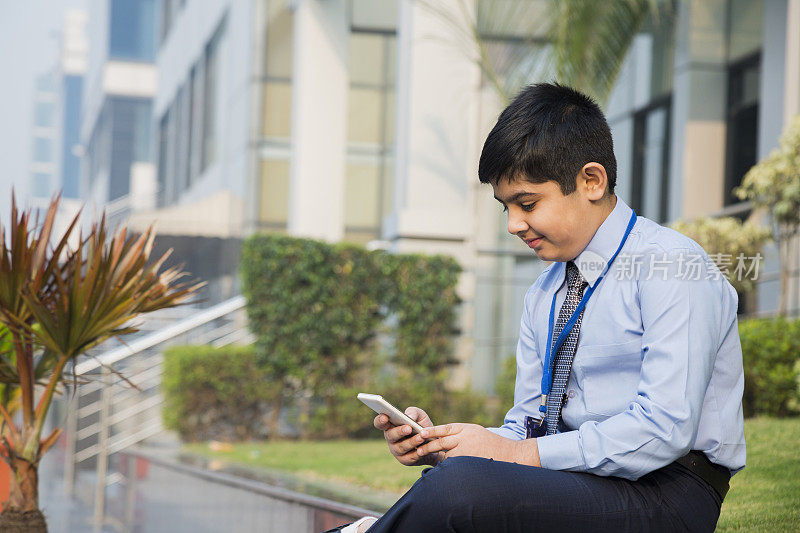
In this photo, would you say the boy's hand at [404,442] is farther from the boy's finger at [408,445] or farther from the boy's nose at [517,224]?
the boy's nose at [517,224]

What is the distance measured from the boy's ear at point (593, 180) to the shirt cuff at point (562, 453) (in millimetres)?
596

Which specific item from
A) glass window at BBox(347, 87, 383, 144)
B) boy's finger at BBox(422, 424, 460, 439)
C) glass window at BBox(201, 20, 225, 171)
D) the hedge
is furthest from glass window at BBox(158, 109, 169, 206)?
boy's finger at BBox(422, 424, 460, 439)

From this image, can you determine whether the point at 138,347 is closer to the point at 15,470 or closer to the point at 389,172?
the point at 15,470

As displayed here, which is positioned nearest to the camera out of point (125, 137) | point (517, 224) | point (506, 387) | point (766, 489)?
point (517, 224)

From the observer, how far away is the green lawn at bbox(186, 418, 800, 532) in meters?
3.34

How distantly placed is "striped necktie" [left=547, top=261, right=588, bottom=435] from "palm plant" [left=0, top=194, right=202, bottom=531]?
225 cm

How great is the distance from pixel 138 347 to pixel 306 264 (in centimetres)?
210

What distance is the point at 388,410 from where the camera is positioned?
2227 millimetres

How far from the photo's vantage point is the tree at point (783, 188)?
6668 mm

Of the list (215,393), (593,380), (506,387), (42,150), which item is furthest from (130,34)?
(42,150)

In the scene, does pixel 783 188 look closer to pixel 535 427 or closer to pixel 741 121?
pixel 741 121

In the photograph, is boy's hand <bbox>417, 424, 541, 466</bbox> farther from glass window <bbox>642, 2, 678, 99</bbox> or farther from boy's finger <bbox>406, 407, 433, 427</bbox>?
glass window <bbox>642, 2, 678, 99</bbox>

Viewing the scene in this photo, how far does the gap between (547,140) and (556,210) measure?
0.18 metres

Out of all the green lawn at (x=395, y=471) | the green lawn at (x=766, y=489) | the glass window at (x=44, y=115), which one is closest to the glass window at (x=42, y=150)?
the glass window at (x=44, y=115)
